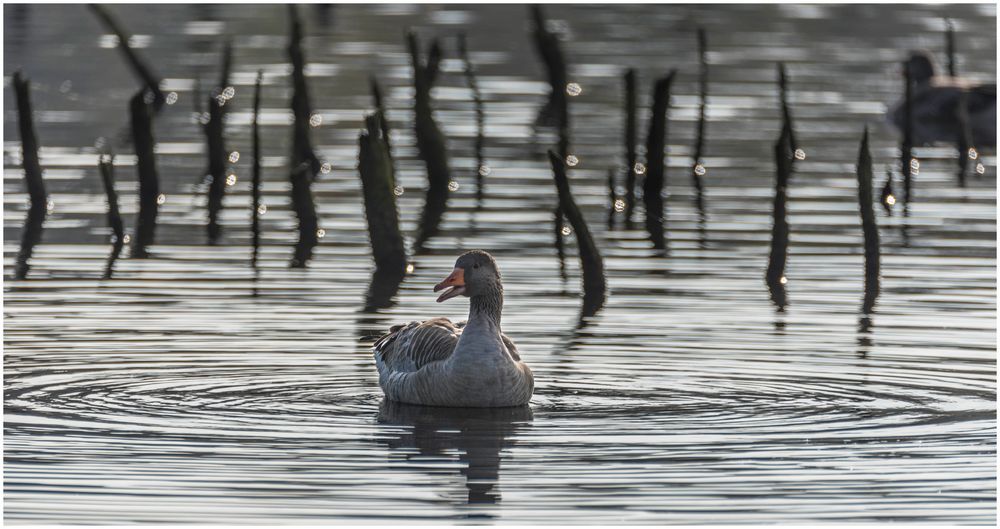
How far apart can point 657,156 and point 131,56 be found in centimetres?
1069

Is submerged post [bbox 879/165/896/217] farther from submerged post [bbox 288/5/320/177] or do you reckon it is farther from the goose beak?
the goose beak

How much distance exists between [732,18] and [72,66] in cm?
1770

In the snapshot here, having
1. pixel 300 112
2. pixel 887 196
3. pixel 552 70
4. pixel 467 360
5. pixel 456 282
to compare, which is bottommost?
pixel 467 360

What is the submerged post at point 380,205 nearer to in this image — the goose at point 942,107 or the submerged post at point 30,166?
the submerged post at point 30,166

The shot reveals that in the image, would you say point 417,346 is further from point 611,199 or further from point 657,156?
point 657,156

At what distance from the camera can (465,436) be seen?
14.1 meters

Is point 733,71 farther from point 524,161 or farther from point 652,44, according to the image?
point 524,161

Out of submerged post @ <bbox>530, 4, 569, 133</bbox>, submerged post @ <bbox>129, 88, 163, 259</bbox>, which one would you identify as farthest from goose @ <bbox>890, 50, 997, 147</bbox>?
submerged post @ <bbox>129, 88, 163, 259</bbox>

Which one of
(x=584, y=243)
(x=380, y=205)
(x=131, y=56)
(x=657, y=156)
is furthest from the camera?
(x=131, y=56)

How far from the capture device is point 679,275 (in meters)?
21.2

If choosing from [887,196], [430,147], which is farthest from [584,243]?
[887,196]

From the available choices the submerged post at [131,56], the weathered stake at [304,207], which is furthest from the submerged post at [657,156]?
the submerged post at [131,56]

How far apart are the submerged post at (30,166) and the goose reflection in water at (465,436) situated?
957 cm

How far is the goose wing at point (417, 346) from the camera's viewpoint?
49.9 feet
